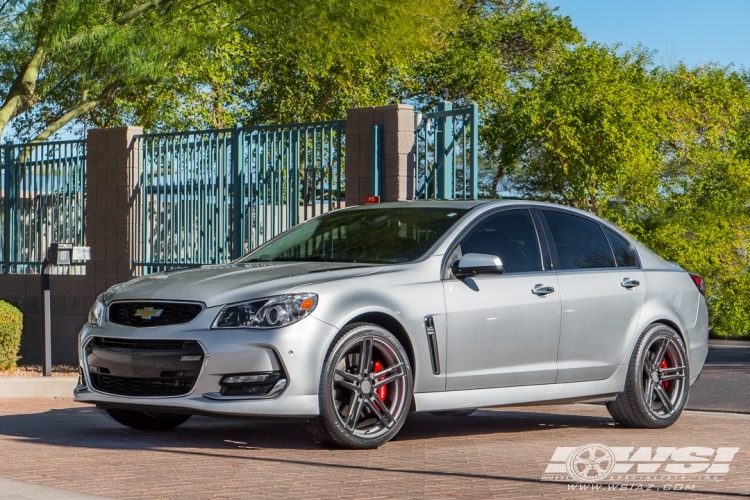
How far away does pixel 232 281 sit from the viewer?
773cm

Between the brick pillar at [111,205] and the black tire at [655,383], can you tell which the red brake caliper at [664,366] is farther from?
the brick pillar at [111,205]

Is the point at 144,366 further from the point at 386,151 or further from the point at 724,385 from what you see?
the point at 724,385

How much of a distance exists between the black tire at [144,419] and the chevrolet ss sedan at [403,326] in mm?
20

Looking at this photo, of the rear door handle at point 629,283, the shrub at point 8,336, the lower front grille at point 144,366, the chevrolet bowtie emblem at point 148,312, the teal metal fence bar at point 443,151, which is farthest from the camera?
the shrub at point 8,336

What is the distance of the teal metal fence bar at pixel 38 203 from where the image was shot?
17062mm

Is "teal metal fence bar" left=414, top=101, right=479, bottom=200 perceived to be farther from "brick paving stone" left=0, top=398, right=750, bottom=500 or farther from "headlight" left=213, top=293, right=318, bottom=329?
"headlight" left=213, top=293, right=318, bottom=329

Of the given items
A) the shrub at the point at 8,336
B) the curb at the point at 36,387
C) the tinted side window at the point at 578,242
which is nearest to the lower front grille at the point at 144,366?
the tinted side window at the point at 578,242

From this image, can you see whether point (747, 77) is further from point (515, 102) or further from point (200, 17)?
point (200, 17)

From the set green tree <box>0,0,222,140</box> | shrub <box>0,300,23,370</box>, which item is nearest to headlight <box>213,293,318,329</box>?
shrub <box>0,300,23,370</box>

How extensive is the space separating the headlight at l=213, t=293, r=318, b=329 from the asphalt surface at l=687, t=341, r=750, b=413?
567 cm

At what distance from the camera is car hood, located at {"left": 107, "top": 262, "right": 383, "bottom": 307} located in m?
7.47

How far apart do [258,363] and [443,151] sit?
20.3 ft

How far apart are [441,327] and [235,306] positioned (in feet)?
4.64

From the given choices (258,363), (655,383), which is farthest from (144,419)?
(655,383)
